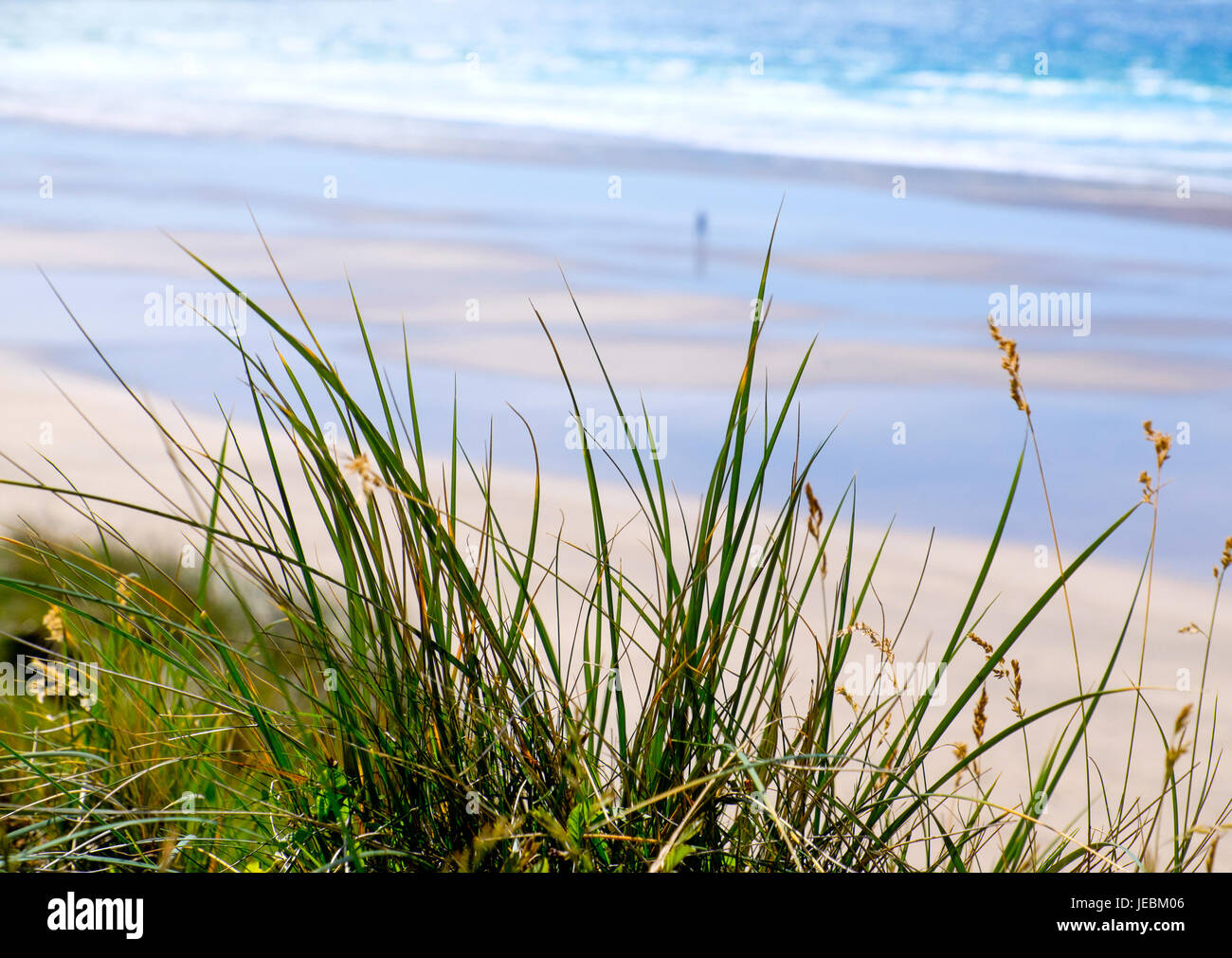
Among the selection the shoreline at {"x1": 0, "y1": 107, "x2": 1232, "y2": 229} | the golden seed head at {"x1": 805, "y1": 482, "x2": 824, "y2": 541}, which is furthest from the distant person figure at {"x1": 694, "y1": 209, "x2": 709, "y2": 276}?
the golden seed head at {"x1": 805, "y1": 482, "x2": 824, "y2": 541}

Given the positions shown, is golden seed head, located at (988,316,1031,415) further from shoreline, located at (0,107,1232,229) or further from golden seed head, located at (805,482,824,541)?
shoreline, located at (0,107,1232,229)

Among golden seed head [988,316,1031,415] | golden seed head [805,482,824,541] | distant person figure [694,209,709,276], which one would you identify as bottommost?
golden seed head [805,482,824,541]

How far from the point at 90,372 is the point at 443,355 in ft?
5.42

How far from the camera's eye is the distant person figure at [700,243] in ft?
24.3

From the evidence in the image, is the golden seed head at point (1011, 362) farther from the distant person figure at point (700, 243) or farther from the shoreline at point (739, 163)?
the shoreline at point (739, 163)

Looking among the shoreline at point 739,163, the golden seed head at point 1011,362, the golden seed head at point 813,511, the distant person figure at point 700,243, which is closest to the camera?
the golden seed head at point 813,511

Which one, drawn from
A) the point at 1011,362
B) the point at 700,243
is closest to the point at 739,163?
the point at 700,243

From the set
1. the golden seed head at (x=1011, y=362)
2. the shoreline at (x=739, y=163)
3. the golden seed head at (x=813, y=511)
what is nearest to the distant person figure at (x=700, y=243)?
the shoreline at (x=739, y=163)

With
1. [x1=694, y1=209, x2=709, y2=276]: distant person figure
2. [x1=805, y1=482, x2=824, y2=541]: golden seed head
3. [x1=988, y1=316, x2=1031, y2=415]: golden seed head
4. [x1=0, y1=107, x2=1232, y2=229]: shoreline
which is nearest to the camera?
[x1=805, y1=482, x2=824, y2=541]: golden seed head

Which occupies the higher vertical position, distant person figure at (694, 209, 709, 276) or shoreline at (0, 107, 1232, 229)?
shoreline at (0, 107, 1232, 229)

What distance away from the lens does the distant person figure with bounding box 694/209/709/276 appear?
7422 millimetres

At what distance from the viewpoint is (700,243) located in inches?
316

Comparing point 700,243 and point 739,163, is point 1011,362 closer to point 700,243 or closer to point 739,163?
Result: point 700,243

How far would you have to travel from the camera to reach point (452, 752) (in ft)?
4.91
